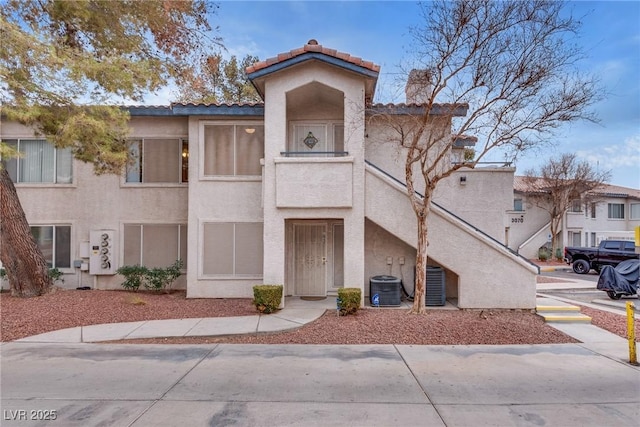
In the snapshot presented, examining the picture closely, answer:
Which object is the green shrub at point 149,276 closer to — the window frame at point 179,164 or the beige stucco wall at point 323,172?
the window frame at point 179,164

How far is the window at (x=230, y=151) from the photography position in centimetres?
1072

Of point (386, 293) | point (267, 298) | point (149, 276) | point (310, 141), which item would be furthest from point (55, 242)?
point (386, 293)

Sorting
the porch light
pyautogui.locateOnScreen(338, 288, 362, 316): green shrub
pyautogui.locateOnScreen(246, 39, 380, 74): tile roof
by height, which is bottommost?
pyautogui.locateOnScreen(338, 288, 362, 316): green shrub

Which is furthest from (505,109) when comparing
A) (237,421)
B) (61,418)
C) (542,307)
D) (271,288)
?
(61,418)

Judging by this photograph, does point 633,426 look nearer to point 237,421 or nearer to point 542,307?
point 237,421

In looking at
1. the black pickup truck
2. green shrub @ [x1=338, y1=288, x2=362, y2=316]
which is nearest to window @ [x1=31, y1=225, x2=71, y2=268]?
green shrub @ [x1=338, y1=288, x2=362, y2=316]

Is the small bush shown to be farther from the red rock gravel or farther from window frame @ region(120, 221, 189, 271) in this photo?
window frame @ region(120, 221, 189, 271)

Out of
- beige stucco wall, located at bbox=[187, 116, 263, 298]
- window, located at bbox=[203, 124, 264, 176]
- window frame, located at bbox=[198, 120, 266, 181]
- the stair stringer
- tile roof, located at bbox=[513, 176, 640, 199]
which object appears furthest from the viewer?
tile roof, located at bbox=[513, 176, 640, 199]

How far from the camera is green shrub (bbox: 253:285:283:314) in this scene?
842 cm

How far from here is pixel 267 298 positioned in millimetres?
8414

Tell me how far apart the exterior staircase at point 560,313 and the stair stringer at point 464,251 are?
30cm

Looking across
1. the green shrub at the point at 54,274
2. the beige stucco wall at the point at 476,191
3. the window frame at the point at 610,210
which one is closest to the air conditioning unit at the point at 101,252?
the green shrub at the point at 54,274

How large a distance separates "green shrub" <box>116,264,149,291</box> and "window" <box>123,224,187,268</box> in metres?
0.54

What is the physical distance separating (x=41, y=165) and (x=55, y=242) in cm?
263
